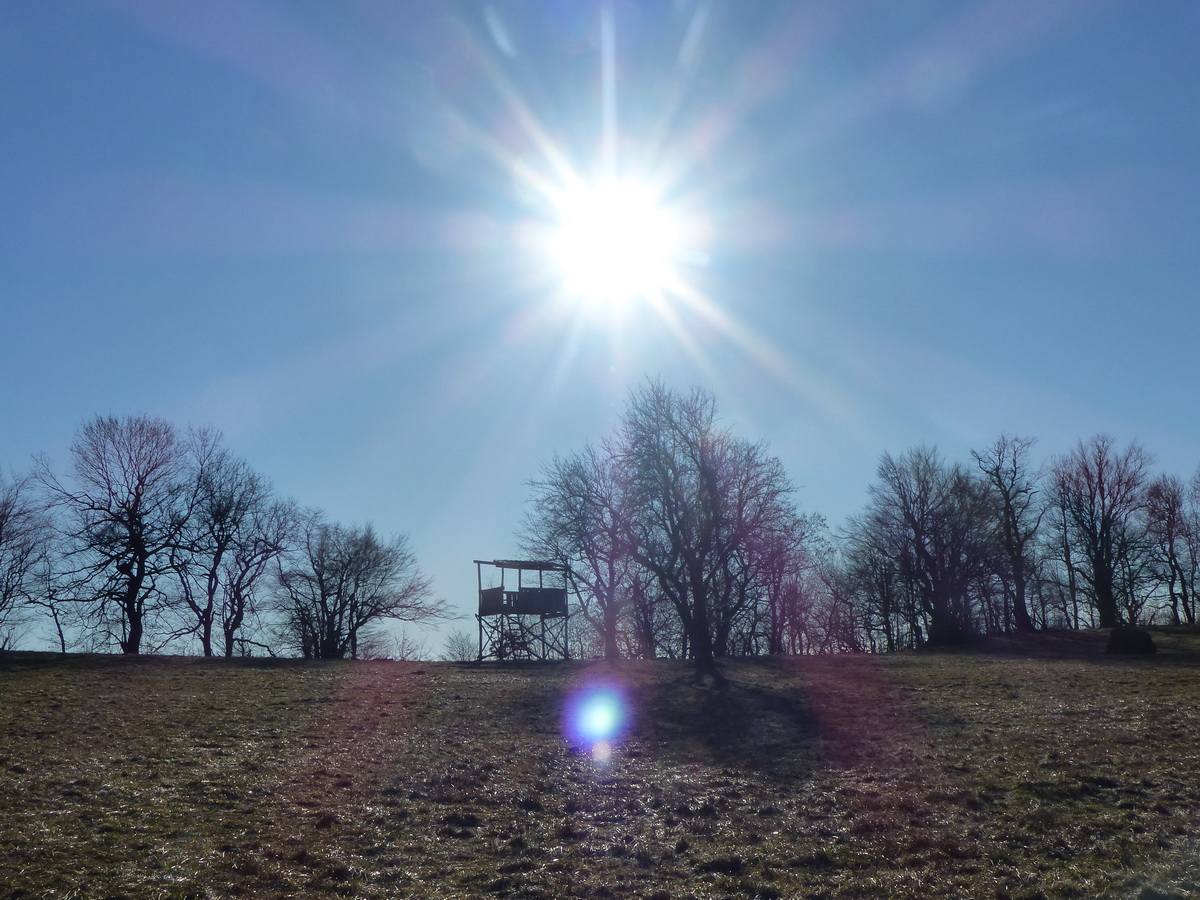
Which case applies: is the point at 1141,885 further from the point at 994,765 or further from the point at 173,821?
the point at 173,821

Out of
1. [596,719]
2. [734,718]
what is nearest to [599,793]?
[596,719]

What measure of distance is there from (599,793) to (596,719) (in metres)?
6.64

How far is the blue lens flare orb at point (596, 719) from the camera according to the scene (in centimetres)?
1608

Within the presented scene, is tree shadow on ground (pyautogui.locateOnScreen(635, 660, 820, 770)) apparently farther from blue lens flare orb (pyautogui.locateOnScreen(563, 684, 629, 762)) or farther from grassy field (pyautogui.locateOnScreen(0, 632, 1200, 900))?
blue lens flare orb (pyautogui.locateOnScreen(563, 684, 629, 762))

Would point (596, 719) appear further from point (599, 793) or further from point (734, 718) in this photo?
point (599, 793)

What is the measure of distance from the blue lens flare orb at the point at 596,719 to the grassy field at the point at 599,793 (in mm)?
381

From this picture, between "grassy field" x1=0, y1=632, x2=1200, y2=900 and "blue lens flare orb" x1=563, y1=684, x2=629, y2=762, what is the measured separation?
15.0 inches

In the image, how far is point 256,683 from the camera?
75.9 feet

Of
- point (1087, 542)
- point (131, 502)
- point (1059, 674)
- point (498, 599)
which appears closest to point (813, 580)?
point (1087, 542)

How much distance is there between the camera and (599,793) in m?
12.4

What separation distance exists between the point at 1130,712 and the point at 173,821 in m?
17.1

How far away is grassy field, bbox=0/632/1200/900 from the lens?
339 inches

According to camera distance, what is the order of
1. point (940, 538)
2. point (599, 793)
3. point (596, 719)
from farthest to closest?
point (940, 538)
point (596, 719)
point (599, 793)

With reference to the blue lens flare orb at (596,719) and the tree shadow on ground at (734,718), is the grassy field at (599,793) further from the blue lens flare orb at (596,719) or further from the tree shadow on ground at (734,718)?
the blue lens flare orb at (596,719)
